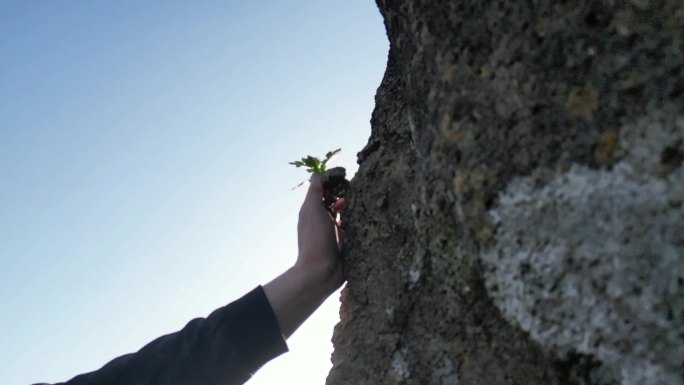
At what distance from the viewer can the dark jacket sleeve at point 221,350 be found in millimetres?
3205

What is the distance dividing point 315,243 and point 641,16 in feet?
6.30

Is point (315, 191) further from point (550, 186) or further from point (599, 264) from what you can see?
point (599, 264)

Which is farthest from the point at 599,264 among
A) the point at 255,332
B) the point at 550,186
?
the point at 255,332

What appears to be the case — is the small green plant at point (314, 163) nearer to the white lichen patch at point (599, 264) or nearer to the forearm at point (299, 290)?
the forearm at point (299, 290)

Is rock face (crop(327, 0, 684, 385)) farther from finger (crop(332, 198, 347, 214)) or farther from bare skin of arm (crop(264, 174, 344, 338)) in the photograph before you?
finger (crop(332, 198, 347, 214))

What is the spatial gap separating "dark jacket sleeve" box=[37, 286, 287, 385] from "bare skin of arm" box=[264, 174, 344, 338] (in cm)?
7

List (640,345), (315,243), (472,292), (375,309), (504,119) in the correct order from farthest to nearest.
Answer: (315,243), (375,309), (472,292), (504,119), (640,345)

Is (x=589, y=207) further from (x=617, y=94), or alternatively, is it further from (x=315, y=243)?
(x=315, y=243)

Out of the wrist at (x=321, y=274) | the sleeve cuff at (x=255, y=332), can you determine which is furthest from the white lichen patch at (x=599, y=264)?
the sleeve cuff at (x=255, y=332)

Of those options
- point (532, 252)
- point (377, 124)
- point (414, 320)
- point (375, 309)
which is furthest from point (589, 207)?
point (377, 124)

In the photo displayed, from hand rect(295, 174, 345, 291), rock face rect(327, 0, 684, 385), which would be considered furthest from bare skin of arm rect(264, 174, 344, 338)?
rock face rect(327, 0, 684, 385)

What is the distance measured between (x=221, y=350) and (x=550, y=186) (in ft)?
6.79

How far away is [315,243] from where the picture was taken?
3.20m

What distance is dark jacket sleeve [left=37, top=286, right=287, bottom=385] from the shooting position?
321cm
